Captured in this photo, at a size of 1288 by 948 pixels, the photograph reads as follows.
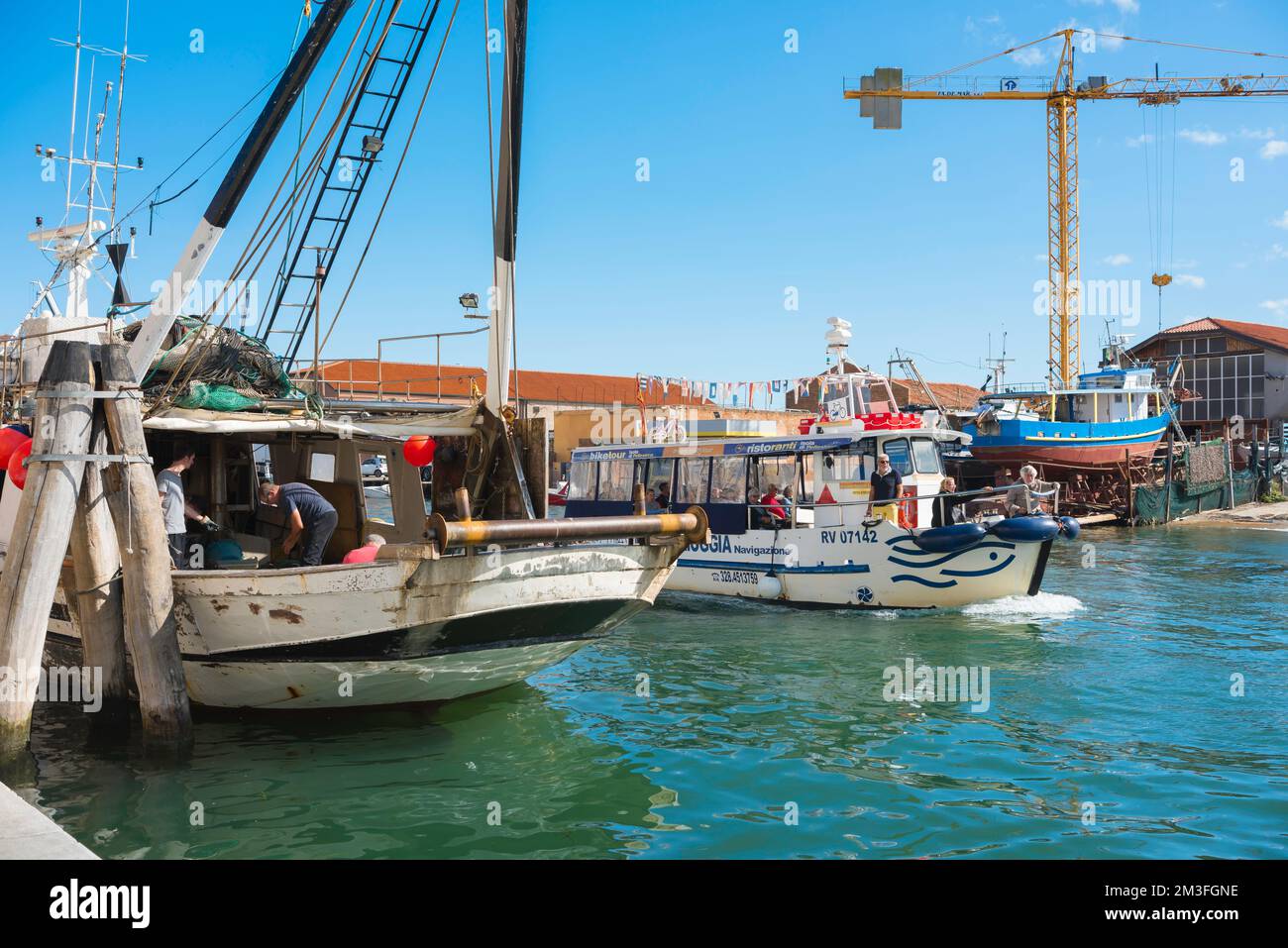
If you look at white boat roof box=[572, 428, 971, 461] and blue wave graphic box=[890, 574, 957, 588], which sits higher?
white boat roof box=[572, 428, 971, 461]

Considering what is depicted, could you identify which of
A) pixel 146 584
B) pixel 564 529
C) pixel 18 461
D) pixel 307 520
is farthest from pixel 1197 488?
pixel 18 461

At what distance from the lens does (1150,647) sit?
1383 centimetres

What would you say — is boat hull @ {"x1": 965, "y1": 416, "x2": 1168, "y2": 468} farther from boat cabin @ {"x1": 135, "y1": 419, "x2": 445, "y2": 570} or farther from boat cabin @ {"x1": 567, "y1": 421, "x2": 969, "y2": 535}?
boat cabin @ {"x1": 135, "y1": 419, "x2": 445, "y2": 570}

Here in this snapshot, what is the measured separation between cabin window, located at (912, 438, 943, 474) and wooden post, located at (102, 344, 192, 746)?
1235 cm

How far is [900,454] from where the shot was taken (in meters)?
16.9

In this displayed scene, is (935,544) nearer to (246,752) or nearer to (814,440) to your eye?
(814,440)

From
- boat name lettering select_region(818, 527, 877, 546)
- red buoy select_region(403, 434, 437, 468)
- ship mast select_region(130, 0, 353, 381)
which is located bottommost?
boat name lettering select_region(818, 527, 877, 546)

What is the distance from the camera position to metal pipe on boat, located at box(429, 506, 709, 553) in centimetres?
727

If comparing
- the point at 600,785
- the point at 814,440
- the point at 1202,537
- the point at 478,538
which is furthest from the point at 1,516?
the point at 1202,537

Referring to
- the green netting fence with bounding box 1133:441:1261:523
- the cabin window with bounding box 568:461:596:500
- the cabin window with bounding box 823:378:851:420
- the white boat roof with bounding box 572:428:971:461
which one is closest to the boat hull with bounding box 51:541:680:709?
the white boat roof with bounding box 572:428:971:461

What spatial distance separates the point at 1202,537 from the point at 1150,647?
19.6 m

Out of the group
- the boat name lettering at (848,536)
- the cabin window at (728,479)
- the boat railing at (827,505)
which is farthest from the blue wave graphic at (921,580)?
the cabin window at (728,479)

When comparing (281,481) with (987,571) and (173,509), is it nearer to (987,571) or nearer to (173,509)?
(173,509)

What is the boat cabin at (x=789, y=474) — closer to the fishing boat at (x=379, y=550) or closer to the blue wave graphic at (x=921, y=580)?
the blue wave graphic at (x=921, y=580)
